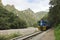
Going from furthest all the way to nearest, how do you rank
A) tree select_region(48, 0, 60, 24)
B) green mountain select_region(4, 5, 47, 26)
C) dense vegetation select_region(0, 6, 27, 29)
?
green mountain select_region(4, 5, 47, 26) → dense vegetation select_region(0, 6, 27, 29) → tree select_region(48, 0, 60, 24)

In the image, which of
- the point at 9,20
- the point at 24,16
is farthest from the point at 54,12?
the point at 24,16

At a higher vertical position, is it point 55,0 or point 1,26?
point 55,0

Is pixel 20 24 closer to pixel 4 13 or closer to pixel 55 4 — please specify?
pixel 4 13

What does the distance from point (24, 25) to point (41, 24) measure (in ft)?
67.9

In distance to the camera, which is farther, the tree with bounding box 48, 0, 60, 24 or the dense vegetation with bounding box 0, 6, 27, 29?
the dense vegetation with bounding box 0, 6, 27, 29

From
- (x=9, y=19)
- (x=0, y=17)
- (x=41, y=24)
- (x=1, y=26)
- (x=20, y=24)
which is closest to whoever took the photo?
(x=41, y=24)

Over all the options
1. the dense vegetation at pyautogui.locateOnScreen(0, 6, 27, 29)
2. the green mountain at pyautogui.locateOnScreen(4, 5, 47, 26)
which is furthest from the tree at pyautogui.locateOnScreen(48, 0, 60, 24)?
the green mountain at pyautogui.locateOnScreen(4, 5, 47, 26)

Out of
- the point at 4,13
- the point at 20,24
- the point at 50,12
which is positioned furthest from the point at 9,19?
the point at 50,12

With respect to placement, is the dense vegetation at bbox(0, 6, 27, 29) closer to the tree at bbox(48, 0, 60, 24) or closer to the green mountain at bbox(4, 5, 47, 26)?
the tree at bbox(48, 0, 60, 24)

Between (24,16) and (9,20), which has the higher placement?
(24,16)

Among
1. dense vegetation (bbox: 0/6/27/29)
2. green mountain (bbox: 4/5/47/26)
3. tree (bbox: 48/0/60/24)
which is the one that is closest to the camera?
tree (bbox: 48/0/60/24)

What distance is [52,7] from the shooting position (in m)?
51.9

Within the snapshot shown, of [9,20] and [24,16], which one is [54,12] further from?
[24,16]

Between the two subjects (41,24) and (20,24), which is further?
(20,24)
